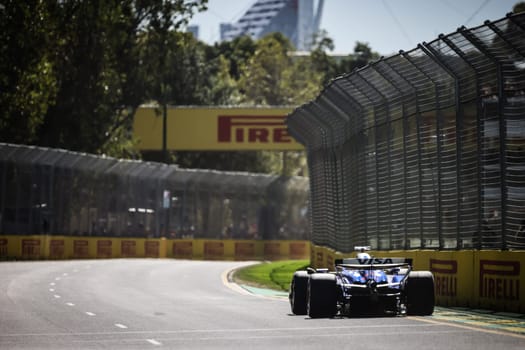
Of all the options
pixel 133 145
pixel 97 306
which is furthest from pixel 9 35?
pixel 97 306

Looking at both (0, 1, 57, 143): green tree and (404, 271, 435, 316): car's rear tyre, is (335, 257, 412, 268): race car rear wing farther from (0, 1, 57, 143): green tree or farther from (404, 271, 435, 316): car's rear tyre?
(0, 1, 57, 143): green tree

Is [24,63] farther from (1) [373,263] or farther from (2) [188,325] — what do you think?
(1) [373,263]

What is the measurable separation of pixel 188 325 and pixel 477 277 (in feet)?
18.0

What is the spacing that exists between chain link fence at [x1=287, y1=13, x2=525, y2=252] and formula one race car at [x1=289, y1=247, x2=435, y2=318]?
2657mm

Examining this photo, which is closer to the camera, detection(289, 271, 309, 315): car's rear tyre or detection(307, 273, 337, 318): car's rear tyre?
detection(307, 273, 337, 318): car's rear tyre

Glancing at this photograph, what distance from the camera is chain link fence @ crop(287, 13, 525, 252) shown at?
18891 millimetres

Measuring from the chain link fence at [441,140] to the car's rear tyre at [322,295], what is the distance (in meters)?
3.68

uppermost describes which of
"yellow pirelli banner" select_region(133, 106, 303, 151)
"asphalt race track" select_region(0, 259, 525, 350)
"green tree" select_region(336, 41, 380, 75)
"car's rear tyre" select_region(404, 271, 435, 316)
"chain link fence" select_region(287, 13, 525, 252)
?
"green tree" select_region(336, 41, 380, 75)

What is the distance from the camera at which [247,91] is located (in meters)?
112

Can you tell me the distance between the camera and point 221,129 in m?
62.4

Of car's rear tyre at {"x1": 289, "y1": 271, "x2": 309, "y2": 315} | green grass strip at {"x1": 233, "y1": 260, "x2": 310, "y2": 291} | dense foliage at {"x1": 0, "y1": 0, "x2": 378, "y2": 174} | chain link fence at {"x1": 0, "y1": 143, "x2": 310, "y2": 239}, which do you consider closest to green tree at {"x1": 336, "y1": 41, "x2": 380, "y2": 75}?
dense foliage at {"x1": 0, "y1": 0, "x2": 378, "y2": 174}

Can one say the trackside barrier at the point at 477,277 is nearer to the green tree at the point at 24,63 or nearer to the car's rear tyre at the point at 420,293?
the car's rear tyre at the point at 420,293

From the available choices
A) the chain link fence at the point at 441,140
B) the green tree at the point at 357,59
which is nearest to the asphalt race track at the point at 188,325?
the chain link fence at the point at 441,140

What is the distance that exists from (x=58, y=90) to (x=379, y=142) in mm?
33541
